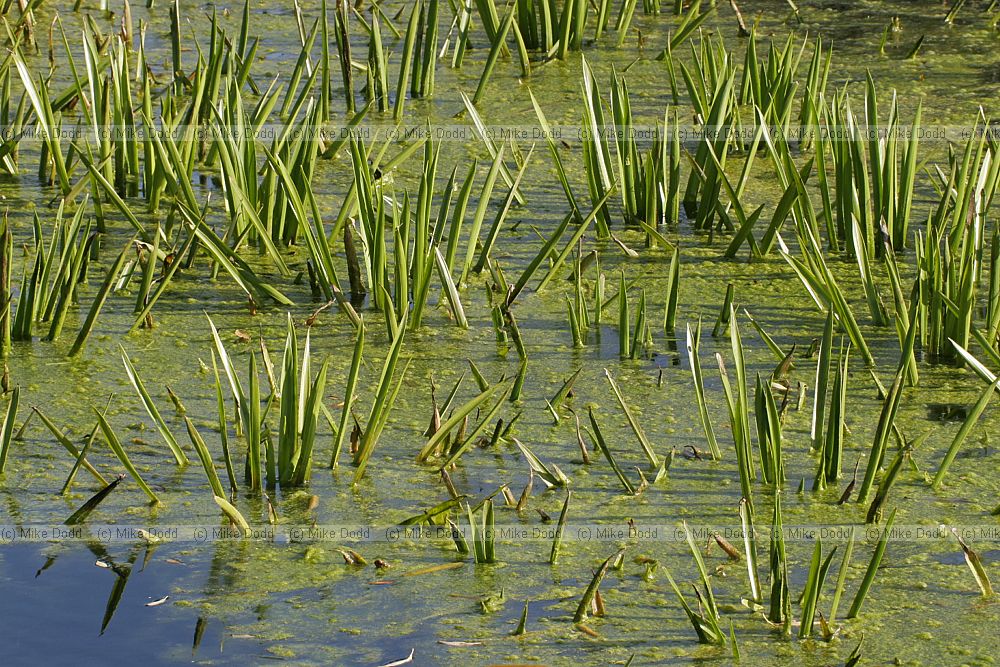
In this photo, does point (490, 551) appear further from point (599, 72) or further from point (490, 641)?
point (599, 72)

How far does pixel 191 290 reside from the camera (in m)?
2.54

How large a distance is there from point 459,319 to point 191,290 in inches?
22.3

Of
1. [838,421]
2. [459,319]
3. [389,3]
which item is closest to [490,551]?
[838,421]

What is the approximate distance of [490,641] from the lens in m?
1.56

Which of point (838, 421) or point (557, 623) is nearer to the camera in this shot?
point (557, 623)

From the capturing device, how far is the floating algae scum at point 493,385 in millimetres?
1617

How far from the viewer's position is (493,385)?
6.90ft

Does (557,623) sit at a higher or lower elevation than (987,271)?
lower

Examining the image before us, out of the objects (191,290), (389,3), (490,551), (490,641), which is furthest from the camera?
(389,3)

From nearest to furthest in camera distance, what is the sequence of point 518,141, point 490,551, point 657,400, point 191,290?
1. point 490,551
2. point 657,400
3. point 191,290
4. point 518,141

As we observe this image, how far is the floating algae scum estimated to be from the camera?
1617 millimetres

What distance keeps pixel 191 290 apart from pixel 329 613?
1098 mm

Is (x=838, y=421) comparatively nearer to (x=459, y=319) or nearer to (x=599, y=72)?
(x=459, y=319)

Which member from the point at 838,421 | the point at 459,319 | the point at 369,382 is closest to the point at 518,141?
the point at 459,319
